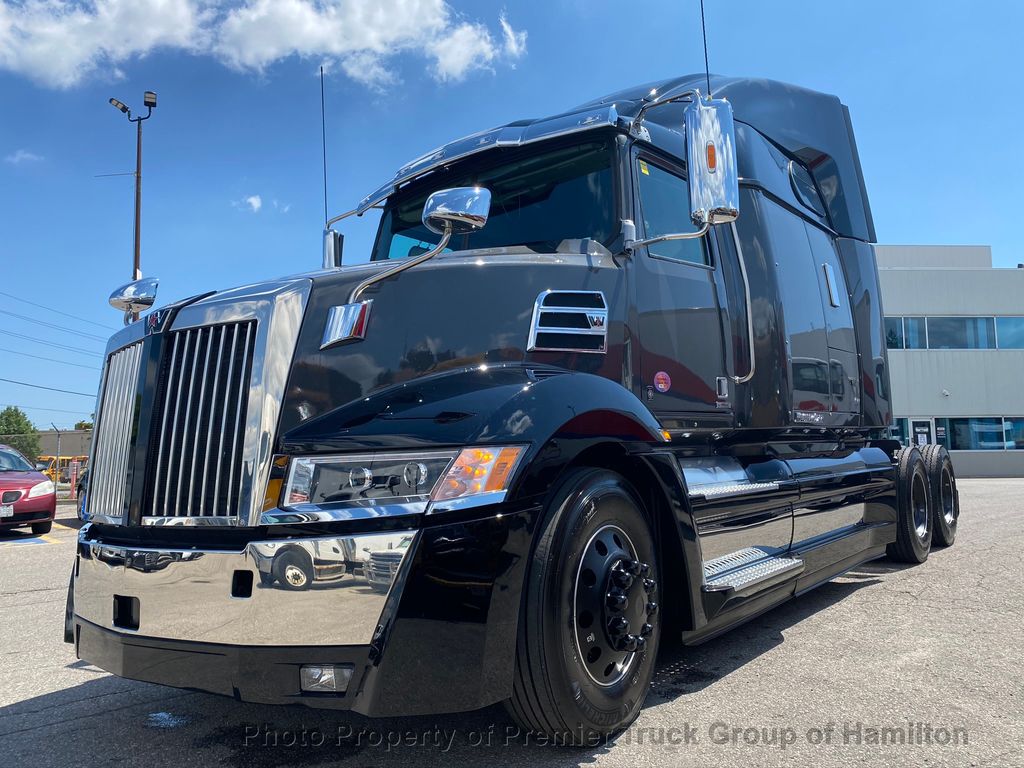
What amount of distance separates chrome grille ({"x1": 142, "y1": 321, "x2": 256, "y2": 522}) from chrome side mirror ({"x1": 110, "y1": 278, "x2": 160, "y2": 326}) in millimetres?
973

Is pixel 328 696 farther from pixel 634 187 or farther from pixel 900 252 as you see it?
pixel 900 252

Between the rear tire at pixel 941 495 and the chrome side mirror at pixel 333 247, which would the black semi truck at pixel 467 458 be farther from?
the rear tire at pixel 941 495

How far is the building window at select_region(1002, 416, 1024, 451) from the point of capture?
96.6ft

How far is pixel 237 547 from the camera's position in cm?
245

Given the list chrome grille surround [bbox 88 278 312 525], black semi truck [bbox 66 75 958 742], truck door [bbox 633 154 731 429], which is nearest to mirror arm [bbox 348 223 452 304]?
black semi truck [bbox 66 75 958 742]

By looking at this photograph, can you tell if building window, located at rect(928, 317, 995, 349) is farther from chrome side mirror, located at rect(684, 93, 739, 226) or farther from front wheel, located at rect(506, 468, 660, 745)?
front wheel, located at rect(506, 468, 660, 745)

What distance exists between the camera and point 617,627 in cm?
287

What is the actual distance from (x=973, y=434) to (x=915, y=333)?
4.23 meters

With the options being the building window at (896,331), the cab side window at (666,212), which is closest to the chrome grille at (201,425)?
the cab side window at (666,212)

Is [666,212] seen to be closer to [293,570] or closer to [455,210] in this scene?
[455,210]

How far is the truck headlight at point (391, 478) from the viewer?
242cm

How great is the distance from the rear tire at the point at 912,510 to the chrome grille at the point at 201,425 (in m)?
5.64

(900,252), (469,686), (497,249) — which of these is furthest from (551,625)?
(900,252)

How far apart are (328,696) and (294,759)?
613mm
